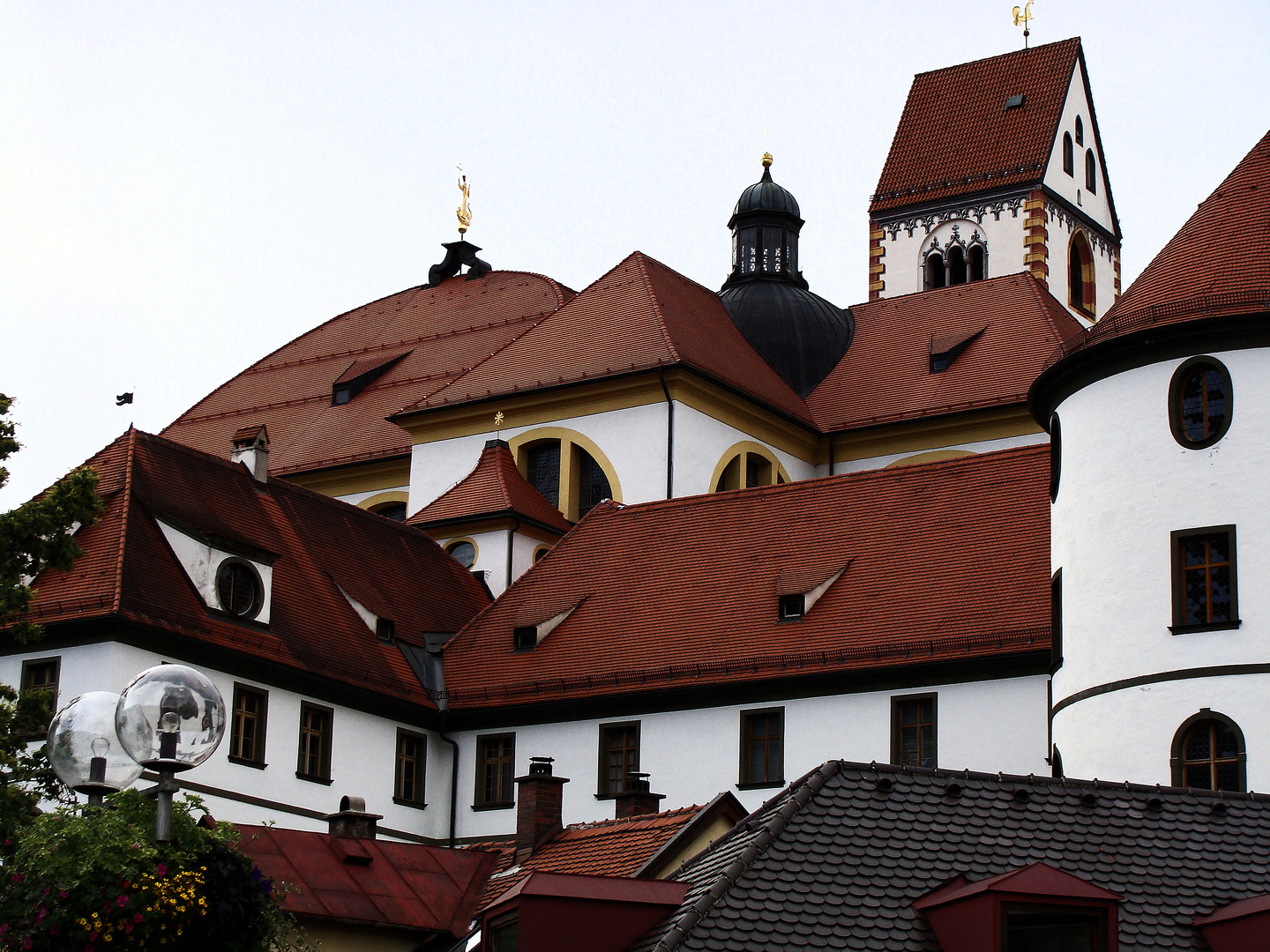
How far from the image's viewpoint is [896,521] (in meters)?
43.2

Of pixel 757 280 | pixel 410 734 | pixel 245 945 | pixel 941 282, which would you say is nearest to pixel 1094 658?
pixel 410 734

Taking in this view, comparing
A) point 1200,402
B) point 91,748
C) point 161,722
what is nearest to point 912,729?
point 1200,402

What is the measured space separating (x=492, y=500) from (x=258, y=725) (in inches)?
465

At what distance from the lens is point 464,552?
50188 mm

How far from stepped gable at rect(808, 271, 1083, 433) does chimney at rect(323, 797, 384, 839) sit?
851 inches

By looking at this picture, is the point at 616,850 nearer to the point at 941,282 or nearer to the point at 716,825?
the point at 716,825

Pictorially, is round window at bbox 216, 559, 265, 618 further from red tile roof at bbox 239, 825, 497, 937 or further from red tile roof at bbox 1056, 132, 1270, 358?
red tile roof at bbox 1056, 132, 1270, 358

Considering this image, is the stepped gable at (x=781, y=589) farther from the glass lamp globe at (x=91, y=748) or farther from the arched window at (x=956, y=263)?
the arched window at (x=956, y=263)

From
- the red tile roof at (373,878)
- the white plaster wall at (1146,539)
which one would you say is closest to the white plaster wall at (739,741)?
the white plaster wall at (1146,539)

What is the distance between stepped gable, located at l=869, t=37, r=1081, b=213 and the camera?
242ft

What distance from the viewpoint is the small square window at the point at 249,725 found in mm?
38844

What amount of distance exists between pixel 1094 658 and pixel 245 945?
846 inches

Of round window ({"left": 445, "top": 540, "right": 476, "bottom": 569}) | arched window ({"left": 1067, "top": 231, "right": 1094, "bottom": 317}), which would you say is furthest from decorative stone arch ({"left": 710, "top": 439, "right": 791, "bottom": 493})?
arched window ({"left": 1067, "top": 231, "right": 1094, "bottom": 317})

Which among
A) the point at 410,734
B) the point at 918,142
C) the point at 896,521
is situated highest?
the point at 918,142
